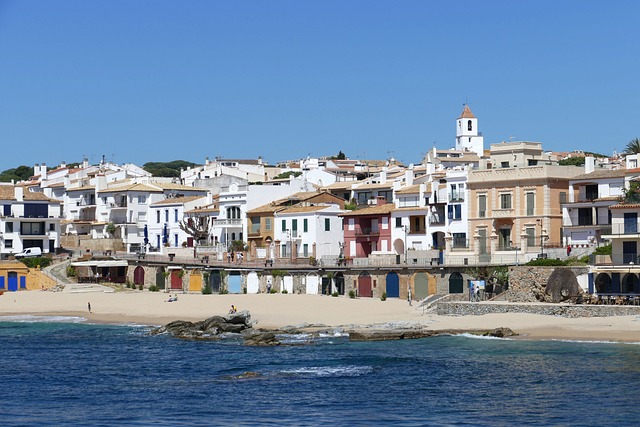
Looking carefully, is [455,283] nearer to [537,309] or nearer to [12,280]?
[537,309]

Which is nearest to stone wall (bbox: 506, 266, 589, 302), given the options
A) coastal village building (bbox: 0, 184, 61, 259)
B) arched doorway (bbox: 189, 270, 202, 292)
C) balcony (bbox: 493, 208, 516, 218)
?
balcony (bbox: 493, 208, 516, 218)

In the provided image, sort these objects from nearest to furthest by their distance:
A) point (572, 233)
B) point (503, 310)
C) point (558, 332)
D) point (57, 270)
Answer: point (558, 332) < point (503, 310) < point (572, 233) < point (57, 270)

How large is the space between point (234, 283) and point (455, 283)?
63.8ft

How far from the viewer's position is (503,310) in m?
66.2

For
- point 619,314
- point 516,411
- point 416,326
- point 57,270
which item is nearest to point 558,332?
point 619,314

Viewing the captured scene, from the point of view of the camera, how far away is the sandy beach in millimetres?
60312

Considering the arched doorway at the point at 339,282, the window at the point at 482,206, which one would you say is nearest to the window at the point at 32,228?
the arched doorway at the point at 339,282

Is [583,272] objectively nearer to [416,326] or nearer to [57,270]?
[416,326]

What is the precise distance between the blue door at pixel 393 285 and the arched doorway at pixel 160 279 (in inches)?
871

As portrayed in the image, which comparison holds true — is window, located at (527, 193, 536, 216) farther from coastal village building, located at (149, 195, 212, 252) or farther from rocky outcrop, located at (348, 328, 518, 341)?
coastal village building, located at (149, 195, 212, 252)

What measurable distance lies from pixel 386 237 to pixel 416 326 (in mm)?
22997

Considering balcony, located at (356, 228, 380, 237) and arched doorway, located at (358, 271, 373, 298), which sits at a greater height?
balcony, located at (356, 228, 380, 237)

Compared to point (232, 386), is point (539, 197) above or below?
above

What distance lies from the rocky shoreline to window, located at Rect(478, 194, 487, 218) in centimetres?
1805
